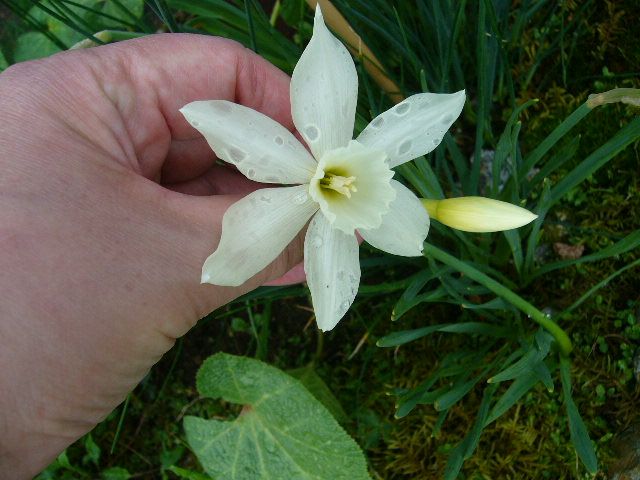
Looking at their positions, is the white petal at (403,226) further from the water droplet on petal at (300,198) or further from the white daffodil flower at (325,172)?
the water droplet on petal at (300,198)

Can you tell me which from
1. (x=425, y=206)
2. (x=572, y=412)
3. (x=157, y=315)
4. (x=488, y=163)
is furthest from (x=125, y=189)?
(x=488, y=163)

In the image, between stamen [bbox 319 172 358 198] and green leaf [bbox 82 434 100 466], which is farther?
green leaf [bbox 82 434 100 466]

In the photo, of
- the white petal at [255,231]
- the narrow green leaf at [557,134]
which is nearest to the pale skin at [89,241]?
the white petal at [255,231]

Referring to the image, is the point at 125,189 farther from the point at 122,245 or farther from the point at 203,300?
the point at 203,300

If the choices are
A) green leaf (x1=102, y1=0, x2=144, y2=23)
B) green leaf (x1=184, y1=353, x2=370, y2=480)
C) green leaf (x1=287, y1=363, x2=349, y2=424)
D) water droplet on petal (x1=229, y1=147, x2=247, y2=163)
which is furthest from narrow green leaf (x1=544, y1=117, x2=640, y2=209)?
green leaf (x1=102, y1=0, x2=144, y2=23)

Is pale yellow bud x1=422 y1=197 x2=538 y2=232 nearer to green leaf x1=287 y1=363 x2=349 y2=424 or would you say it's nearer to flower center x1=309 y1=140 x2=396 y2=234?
flower center x1=309 y1=140 x2=396 y2=234

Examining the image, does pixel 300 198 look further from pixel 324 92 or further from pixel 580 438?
pixel 580 438
